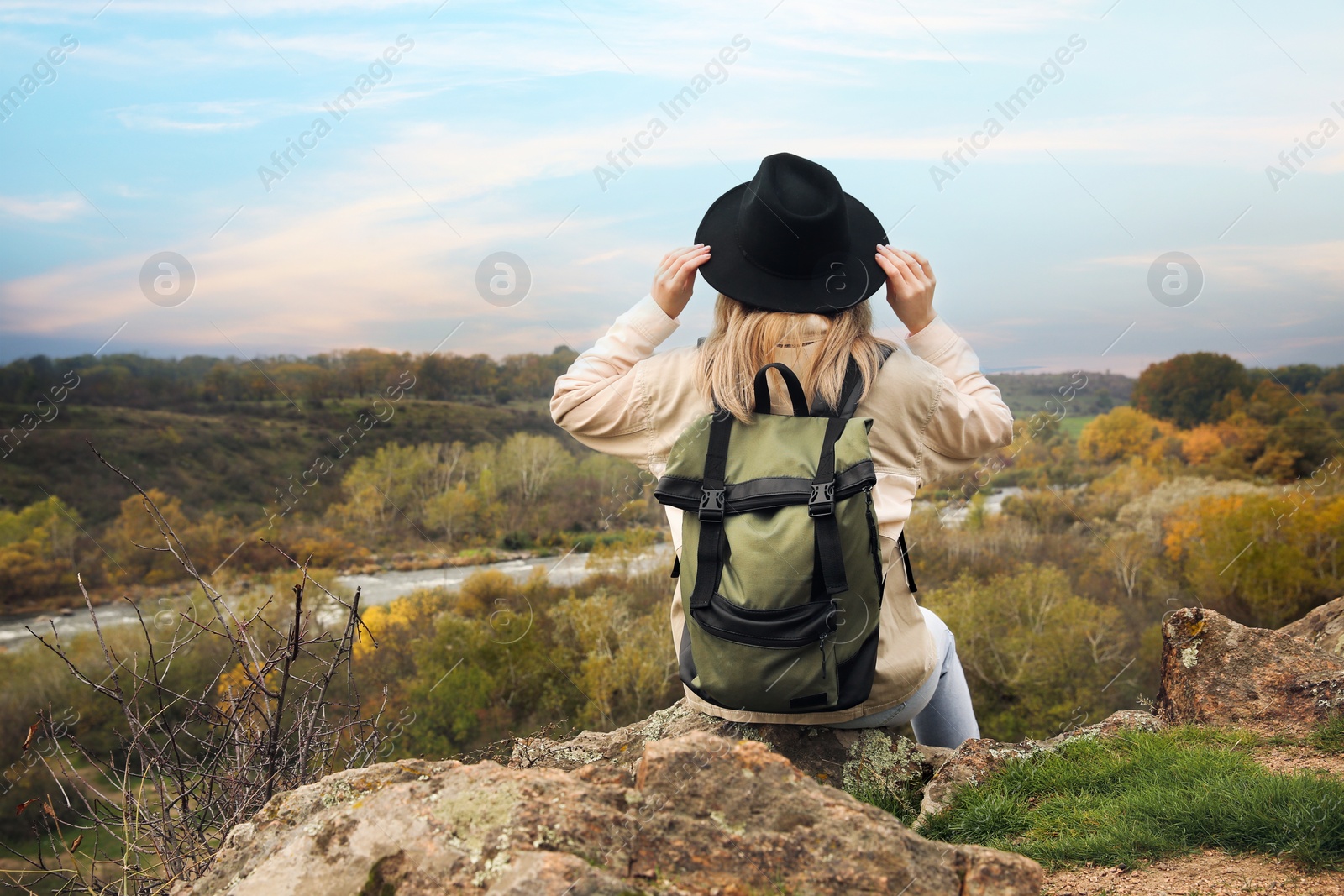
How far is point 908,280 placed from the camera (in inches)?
99.9

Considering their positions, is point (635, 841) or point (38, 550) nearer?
point (635, 841)

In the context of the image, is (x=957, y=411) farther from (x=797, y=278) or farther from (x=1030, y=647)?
(x=1030, y=647)

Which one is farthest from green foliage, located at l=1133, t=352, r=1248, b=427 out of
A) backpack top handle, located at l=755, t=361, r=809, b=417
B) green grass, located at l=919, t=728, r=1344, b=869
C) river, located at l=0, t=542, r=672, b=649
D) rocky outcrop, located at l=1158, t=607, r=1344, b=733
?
backpack top handle, located at l=755, t=361, r=809, b=417

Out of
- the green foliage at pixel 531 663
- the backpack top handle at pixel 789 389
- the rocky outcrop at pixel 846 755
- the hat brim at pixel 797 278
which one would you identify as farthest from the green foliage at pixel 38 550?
the backpack top handle at pixel 789 389

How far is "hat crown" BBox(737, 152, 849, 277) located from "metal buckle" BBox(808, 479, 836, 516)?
27.0 inches

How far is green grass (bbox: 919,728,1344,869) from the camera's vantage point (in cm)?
214

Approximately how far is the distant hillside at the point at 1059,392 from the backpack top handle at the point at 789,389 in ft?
2.52

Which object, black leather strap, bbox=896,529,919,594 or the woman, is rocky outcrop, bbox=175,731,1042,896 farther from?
black leather strap, bbox=896,529,919,594

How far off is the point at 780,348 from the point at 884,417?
1.13 feet

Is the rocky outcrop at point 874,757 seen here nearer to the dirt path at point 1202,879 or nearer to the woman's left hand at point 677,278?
the dirt path at point 1202,879

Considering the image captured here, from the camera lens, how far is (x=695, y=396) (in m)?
2.46

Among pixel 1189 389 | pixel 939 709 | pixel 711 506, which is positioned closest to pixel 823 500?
pixel 711 506

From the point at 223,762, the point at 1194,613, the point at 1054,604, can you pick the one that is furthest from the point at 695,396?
the point at 1054,604

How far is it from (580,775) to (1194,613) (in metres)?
2.73
